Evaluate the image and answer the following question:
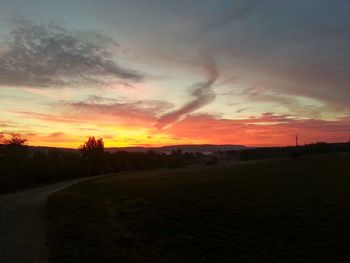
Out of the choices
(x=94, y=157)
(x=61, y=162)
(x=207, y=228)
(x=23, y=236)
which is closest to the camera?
(x=23, y=236)

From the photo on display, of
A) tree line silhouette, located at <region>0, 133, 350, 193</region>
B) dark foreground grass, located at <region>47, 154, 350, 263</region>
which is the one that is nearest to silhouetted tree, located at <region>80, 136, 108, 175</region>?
tree line silhouette, located at <region>0, 133, 350, 193</region>

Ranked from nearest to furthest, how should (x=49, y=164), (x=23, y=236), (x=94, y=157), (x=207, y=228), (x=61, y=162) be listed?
(x=23, y=236) < (x=207, y=228) < (x=49, y=164) < (x=61, y=162) < (x=94, y=157)

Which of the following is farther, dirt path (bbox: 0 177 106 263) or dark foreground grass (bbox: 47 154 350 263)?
dark foreground grass (bbox: 47 154 350 263)

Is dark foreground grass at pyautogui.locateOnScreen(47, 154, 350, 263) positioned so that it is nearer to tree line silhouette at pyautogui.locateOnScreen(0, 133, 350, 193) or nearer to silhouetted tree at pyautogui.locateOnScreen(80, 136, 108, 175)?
tree line silhouette at pyautogui.locateOnScreen(0, 133, 350, 193)

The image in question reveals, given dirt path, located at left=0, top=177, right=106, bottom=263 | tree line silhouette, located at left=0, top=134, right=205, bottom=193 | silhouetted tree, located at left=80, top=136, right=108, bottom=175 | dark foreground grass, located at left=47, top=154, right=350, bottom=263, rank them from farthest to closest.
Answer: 1. silhouetted tree, located at left=80, top=136, right=108, bottom=175
2. tree line silhouette, located at left=0, top=134, right=205, bottom=193
3. dark foreground grass, located at left=47, top=154, right=350, bottom=263
4. dirt path, located at left=0, top=177, right=106, bottom=263

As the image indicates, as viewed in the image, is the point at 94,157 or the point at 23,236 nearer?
the point at 23,236

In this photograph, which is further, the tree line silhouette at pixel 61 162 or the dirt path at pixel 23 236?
the tree line silhouette at pixel 61 162

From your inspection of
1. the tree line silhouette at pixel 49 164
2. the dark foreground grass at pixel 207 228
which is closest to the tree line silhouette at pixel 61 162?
the tree line silhouette at pixel 49 164

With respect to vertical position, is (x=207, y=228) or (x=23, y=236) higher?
(x=23, y=236)

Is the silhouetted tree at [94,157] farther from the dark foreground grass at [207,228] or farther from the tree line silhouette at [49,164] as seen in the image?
the dark foreground grass at [207,228]

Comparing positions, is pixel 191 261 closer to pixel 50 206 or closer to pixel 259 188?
pixel 50 206

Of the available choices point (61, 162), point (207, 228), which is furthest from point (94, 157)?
point (207, 228)

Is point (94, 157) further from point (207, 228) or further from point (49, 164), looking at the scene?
point (207, 228)

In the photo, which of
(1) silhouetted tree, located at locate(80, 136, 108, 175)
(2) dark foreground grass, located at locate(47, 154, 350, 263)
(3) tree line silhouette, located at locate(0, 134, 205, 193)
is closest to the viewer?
(2) dark foreground grass, located at locate(47, 154, 350, 263)
